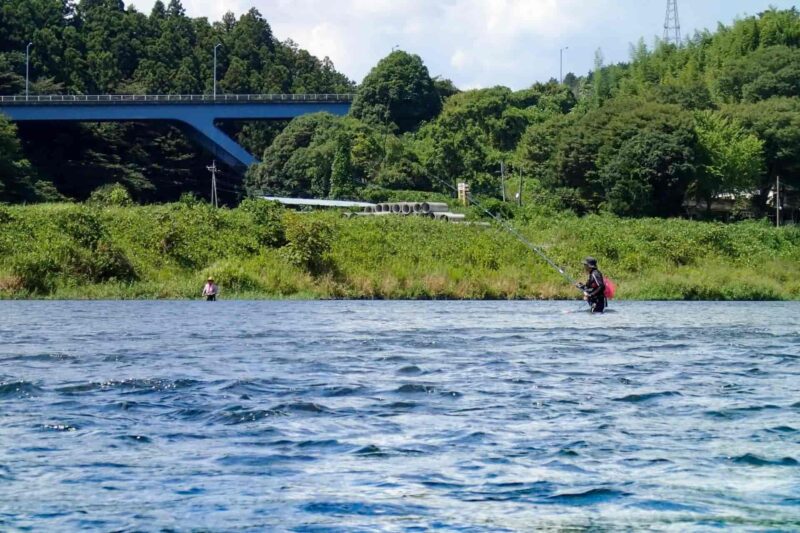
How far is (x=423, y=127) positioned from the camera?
99.7 metres

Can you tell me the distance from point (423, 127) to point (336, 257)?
48.1 m

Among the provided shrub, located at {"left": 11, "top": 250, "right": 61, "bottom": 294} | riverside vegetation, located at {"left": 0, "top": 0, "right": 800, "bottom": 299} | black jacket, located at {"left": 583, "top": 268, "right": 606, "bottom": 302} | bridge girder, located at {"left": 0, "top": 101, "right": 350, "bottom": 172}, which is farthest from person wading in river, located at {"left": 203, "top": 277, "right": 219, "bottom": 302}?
bridge girder, located at {"left": 0, "top": 101, "right": 350, "bottom": 172}

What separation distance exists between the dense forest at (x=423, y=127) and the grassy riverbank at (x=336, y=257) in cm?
1402

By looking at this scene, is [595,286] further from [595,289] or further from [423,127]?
[423,127]

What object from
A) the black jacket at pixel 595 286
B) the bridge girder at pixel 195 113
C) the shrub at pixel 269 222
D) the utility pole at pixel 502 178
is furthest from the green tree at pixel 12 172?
the black jacket at pixel 595 286

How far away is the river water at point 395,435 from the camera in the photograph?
8.95 metres

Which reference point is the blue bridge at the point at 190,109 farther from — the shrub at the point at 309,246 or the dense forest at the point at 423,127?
the shrub at the point at 309,246

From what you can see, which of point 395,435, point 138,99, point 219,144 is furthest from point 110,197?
point 395,435

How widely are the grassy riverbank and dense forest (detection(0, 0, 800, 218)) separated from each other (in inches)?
552

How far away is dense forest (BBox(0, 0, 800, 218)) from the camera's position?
75.4m

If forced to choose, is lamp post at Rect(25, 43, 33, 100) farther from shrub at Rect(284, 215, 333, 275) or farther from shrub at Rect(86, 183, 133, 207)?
shrub at Rect(284, 215, 333, 275)

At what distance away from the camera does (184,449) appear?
36.5ft

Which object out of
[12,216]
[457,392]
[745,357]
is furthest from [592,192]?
[457,392]

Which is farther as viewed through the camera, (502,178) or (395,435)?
(502,178)
